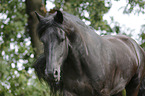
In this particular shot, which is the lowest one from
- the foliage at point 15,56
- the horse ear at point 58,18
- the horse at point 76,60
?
the foliage at point 15,56

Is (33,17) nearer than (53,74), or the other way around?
(53,74)

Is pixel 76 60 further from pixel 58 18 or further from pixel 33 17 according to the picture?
pixel 33 17

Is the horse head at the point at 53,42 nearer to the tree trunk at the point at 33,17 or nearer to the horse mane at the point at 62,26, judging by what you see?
the horse mane at the point at 62,26

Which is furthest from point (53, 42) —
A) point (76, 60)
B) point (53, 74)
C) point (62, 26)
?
point (76, 60)

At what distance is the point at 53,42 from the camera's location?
262 cm

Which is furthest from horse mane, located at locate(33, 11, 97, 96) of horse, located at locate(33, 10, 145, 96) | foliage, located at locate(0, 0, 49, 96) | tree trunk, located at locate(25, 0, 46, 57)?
tree trunk, located at locate(25, 0, 46, 57)

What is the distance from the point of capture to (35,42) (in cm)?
868

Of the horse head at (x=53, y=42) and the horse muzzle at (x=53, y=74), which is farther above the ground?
the horse head at (x=53, y=42)

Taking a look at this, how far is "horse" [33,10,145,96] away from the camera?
264cm

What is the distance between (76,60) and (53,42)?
1.68ft

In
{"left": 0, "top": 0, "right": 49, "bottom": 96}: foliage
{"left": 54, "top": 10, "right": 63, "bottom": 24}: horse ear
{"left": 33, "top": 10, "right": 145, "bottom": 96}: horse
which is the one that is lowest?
{"left": 0, "top": 0, "right": 49, "bottom": 96}: foliage

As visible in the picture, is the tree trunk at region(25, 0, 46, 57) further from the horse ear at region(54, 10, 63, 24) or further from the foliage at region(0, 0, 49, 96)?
the horse ear at region(54, 10, 63, 24)

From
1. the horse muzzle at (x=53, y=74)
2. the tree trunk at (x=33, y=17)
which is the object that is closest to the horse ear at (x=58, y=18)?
the horse muzzle at (x=53, y=74)

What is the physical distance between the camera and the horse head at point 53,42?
8.33 ft
